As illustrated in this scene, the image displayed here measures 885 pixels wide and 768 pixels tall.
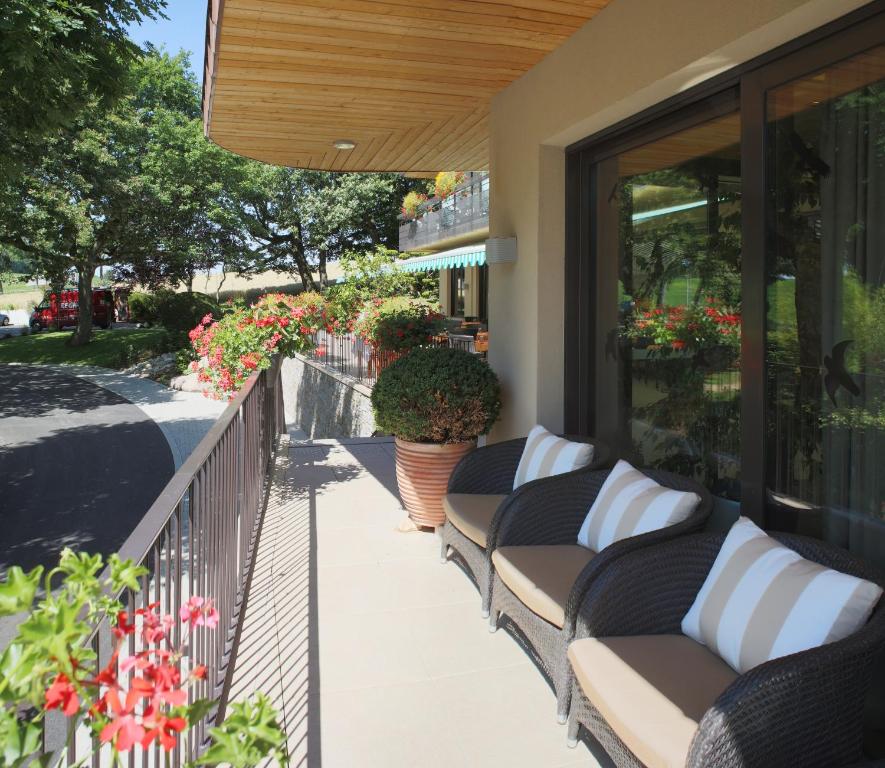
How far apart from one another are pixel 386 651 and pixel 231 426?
1.24m

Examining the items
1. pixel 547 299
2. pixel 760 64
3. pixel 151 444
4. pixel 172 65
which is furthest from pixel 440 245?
pixel 760 64

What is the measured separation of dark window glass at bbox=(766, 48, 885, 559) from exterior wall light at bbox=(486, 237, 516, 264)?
2238 millimetres

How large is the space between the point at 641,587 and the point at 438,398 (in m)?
2.43

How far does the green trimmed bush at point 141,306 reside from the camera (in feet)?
102

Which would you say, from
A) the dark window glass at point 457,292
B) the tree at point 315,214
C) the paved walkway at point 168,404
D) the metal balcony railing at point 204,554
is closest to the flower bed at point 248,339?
the metal balcony railing at point 204,554

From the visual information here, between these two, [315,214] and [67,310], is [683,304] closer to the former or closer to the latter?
[315,214]

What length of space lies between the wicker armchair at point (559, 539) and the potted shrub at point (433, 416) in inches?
55.8

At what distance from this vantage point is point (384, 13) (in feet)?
12.4

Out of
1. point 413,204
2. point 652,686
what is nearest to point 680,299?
point 652,686

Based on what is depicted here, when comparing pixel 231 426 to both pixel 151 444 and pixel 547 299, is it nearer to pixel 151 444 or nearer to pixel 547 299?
pixel 547 299

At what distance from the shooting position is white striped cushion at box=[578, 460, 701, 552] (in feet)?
9.63

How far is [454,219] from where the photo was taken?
71.6 ft

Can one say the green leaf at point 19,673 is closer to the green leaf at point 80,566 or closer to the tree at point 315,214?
the green leaf at point 80,566

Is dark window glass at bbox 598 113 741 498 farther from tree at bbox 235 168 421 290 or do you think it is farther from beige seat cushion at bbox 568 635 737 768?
tree at bbox 235 168 421 290
